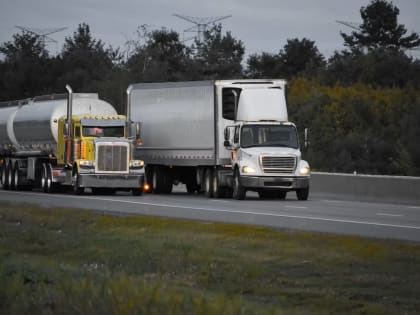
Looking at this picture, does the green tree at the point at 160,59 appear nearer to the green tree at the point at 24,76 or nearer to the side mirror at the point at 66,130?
the green tree at the point at 24,76

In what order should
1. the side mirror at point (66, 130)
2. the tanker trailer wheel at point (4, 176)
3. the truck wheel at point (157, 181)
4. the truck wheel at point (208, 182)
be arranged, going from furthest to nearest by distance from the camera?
1. the tanker trailer wheel at point (4, 176)
2. the truck wheel at point (157, 181)
3. the side mirror at point (66, 130)
4. the truck wheel at point (208, 182)

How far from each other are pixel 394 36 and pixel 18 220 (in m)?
99.9

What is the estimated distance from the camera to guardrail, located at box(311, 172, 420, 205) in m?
37.2

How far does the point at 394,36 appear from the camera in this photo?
123 meters

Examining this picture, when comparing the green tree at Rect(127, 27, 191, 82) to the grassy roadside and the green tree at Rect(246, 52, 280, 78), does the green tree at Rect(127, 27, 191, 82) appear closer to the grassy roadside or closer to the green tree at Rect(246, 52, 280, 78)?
the green tree at Rect(246, 52, 280, 78)

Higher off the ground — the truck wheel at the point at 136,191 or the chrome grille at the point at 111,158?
the chrome grille at the point at 111,158

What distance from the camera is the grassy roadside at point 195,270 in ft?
34.8

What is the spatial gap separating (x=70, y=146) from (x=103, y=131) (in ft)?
4.07

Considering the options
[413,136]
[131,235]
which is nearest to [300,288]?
[131,235]

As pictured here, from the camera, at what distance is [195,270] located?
53.1 ft

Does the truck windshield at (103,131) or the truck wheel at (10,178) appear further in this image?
the truck wheel at (10,178)

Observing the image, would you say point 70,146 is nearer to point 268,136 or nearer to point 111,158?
point 111,158

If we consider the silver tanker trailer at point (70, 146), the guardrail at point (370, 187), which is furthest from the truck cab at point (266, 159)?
the silver tanker trailer at point (70, 146)

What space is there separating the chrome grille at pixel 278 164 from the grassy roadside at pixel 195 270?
12078 millimetres
